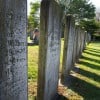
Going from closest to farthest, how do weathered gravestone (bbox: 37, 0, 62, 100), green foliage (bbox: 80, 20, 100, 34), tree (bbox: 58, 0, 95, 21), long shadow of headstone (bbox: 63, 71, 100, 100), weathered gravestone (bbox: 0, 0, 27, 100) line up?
weathered gravestone (bbox: 0, 0, 27, 100)
weathered gravestone (bbox: 37, 0, 62, 100)
long shadow of headstone (bbox: 63, 71, 100, 100)
green foliage (bbox: 80, 20, 100, 34)
tree (bbox: 58, 0, 95, 21)

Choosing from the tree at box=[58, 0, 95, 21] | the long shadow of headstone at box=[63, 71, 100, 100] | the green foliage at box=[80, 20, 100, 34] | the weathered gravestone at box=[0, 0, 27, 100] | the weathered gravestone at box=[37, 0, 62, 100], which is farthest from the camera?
the tree at box=[58, 0, 95, 21]

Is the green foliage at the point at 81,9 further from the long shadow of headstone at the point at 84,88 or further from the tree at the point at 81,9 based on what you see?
the long shadow of headstone at the point at 84,88

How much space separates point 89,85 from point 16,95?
4505 mm

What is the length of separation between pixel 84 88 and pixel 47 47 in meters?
2.90

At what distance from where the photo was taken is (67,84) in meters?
8.04

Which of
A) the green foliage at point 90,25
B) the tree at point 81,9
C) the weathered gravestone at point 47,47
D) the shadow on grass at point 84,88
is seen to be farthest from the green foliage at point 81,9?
the weathered gravestone at point 47,47

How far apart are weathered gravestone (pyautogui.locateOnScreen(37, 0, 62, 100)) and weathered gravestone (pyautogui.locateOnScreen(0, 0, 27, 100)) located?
0.95m

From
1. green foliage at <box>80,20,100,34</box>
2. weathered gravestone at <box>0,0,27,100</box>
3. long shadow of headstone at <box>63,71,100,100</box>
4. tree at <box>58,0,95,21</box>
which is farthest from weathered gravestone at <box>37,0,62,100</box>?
tree at <box>58,0,95,21</box>

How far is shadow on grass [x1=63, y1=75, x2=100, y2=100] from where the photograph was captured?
7.15 m

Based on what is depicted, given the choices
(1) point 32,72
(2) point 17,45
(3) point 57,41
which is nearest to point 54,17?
(3) point 57,41

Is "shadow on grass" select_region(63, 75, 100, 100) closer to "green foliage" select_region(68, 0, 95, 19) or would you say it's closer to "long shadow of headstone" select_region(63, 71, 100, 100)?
"long shadow of headstone" select_region(63, 71, 100, 100)

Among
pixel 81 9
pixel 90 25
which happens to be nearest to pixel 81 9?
pixel 81 9

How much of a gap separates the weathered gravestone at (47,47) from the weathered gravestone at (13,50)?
3.12 ft

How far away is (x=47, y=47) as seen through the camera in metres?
5.34
